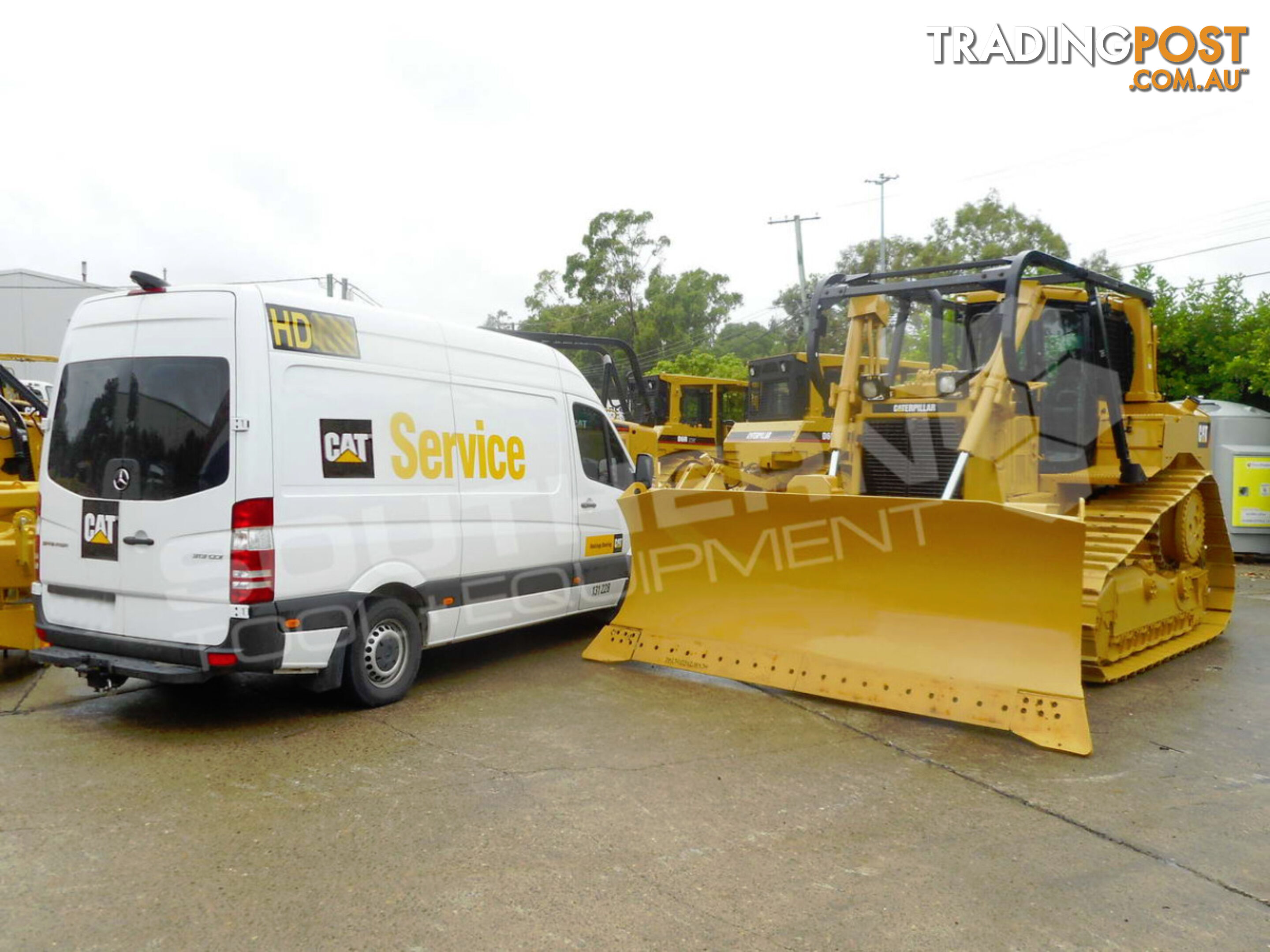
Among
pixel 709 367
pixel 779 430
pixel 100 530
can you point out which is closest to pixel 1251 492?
pixel 779 430

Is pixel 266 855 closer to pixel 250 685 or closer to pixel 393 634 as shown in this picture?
pixel 393 634

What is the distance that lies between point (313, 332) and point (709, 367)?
27.7m

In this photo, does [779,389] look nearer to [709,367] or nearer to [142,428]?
[142,428]

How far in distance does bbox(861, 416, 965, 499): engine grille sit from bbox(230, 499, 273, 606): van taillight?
383 centimetres

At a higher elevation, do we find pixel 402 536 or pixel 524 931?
pixel 402 536

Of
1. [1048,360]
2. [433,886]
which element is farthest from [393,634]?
[1048,360]

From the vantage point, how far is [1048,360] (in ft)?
23.3

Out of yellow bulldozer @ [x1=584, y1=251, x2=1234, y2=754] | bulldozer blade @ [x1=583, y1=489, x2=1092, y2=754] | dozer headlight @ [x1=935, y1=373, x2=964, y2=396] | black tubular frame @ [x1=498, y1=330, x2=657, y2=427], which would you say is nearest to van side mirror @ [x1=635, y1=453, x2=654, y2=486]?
yellow bulldozer @ [x1=584, y1=251, x2=1234, y2=754]

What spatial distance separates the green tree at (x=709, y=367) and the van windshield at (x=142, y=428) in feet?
87.3

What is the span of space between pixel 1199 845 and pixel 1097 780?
29.4 inches

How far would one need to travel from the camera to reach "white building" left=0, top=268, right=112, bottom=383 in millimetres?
36938

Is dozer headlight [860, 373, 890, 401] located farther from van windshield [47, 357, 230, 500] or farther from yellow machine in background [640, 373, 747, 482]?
yellow machine in background [640, 373, 747, 482]

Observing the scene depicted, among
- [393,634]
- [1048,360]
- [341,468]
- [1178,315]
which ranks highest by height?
[1178,315]

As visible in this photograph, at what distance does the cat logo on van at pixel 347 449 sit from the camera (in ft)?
17.8
